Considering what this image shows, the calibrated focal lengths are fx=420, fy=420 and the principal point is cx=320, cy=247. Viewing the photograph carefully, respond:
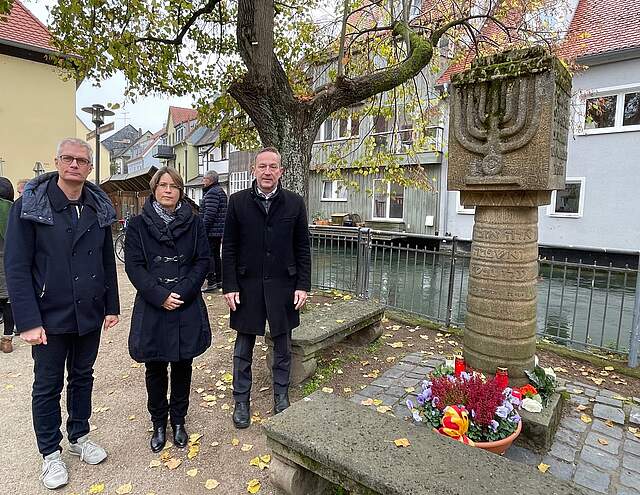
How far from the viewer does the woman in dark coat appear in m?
2.80

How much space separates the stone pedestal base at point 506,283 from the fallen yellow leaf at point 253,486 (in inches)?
73.2

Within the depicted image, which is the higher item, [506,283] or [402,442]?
[506,283]

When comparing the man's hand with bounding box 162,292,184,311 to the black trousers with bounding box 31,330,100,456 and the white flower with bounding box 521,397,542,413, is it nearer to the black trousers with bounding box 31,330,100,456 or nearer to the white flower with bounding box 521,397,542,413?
the black trousers with bounding box 31,330,100,456

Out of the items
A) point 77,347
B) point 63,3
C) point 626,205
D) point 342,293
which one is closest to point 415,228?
point 626,205

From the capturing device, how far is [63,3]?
570 cm

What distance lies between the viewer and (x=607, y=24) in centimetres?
1398

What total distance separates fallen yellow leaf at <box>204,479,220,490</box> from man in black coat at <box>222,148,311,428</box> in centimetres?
62

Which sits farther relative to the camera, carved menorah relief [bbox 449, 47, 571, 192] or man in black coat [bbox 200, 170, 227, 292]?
man in black coat [bbox 200, 170, 227, 292]

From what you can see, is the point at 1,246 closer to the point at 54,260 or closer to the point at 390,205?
the point at 54,260

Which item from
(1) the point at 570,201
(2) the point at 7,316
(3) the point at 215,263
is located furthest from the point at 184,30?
(1) the point at 570,201

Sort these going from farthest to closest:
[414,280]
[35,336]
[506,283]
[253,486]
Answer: [414,280]
[506,283]
[253,486]
[35,336]

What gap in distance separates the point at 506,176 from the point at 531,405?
1666 millimetres

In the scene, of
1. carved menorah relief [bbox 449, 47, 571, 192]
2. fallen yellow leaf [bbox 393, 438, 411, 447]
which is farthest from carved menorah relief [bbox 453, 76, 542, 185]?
fallen yellow leaf [bbox 393, 438, 411, 447]

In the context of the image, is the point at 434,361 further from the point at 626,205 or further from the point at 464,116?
the point at 626,205
